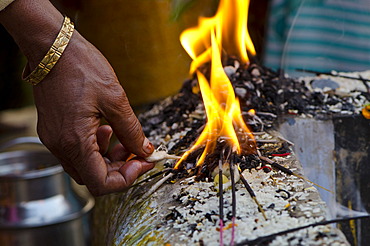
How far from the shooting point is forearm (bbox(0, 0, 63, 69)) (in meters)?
1.67

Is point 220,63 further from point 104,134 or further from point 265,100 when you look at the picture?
point 104,134

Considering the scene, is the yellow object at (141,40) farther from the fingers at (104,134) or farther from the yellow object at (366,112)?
the fingers at (104,134)

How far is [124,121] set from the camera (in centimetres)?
176

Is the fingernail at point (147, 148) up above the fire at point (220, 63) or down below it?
below

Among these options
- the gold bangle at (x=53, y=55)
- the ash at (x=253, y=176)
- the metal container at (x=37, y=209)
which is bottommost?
the metal container at (x=37, y=209)

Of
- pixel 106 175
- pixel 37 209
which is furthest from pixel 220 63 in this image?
pixel 37 209

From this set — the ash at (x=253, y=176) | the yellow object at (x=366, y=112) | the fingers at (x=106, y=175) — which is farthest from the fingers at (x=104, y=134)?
the yellow object at (x=366, y=112)

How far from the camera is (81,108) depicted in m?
1.69

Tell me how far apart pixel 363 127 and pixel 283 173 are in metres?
0.70

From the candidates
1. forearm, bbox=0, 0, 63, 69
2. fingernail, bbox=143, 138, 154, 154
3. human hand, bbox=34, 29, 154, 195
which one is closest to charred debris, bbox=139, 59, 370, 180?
fingernail, bbox=143, 138, 154, 154

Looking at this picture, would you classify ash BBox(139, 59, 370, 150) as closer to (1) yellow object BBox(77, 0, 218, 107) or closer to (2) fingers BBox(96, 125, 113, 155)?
(2) fingers BBox(96, 125, 113, 155)

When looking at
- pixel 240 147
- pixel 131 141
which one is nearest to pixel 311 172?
pixel 240 147

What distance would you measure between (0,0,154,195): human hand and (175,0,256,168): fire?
0.39 meters

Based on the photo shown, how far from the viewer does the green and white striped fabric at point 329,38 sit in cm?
289
